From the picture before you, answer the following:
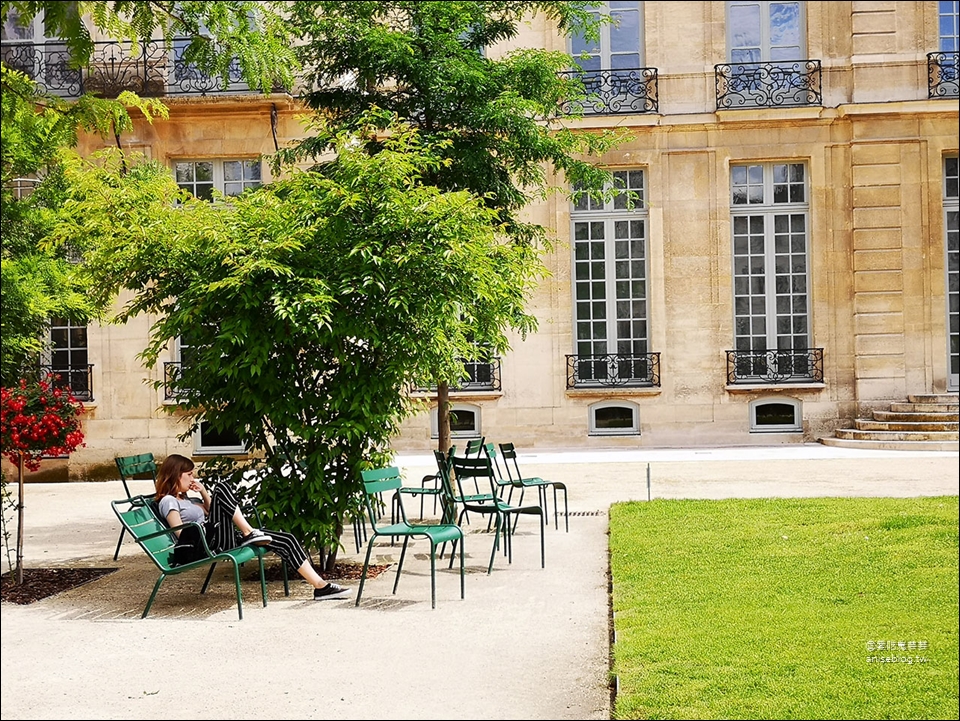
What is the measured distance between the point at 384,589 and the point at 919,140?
15028 mm

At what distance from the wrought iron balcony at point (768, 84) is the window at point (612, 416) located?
532 cm

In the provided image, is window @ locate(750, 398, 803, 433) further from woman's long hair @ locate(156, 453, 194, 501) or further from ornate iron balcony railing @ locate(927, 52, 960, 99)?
woman's long hair @ locate(156, 453, 194, 501)

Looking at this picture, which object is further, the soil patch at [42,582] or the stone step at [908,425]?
the stone step at [908,425]

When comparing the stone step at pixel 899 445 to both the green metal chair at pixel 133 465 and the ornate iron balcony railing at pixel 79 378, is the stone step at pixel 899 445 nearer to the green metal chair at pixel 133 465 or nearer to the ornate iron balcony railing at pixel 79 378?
the green metal chair at pixel 133 465

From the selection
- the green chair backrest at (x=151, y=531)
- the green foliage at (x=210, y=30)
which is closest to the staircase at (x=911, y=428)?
the green chair backrest at (x=151, y=531)

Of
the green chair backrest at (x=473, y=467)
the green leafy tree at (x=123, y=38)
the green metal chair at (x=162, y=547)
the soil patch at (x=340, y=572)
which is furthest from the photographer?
the green chair backrest at (x=473, y=467)

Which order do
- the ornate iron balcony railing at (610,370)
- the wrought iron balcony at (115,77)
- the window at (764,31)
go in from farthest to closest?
→ the window at (764,31), the ornate iron balcony railing at (610,370), the wrought iron balcony at (115,77)

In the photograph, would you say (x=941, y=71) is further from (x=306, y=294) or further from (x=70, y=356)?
(x=306, y=294)

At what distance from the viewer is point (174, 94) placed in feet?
63.6

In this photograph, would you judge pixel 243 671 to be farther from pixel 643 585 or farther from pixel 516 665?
pixel 643 585

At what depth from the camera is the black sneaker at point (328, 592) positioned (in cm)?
780

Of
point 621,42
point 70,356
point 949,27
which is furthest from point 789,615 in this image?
point 949,27

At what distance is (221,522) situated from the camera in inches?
311

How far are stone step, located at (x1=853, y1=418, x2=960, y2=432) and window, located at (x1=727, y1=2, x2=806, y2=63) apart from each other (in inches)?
252
